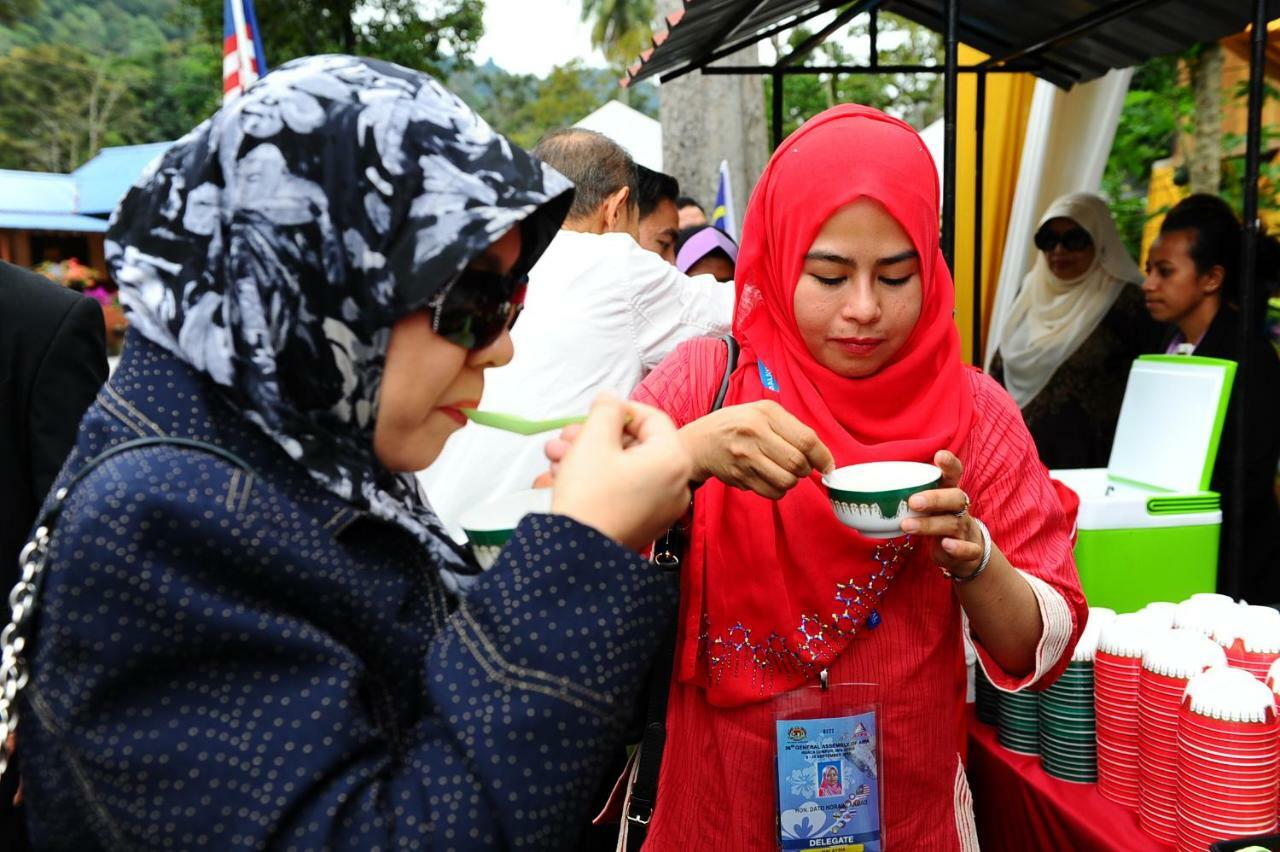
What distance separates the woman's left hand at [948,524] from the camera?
1290mm

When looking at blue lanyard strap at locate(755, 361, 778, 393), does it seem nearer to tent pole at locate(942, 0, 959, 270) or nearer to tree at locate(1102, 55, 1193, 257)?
tent pole at locate(942, 0, 959, 270)

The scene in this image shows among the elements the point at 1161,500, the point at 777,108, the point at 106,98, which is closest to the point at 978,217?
the point at 777,108

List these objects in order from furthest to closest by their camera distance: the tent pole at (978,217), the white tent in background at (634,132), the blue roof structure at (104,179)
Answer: the blue roof structure at (104,179) → the white tent in background at (634,132) → the tent pole at (978,217)

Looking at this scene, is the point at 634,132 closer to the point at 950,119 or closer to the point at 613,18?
the point at 950,119

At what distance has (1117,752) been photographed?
68.9 inches

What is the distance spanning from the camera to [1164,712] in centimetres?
161

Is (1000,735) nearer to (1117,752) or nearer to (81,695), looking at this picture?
(1117,752)

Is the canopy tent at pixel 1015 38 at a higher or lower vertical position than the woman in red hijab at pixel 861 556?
higher

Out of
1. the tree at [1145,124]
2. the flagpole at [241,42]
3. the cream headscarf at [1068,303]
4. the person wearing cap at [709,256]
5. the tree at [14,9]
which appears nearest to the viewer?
the cream headscarf at [1068,303]

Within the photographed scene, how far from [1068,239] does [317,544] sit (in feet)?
15.4

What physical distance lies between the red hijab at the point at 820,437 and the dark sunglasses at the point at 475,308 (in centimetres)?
68

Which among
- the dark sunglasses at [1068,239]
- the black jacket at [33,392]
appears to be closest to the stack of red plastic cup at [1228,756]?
the black jacket at [33,392]

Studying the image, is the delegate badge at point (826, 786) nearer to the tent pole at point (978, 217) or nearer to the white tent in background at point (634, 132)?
the tent pole at point (978, 217)

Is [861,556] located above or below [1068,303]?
below
